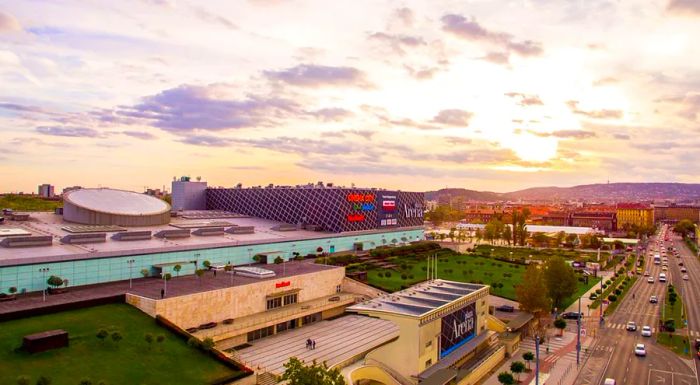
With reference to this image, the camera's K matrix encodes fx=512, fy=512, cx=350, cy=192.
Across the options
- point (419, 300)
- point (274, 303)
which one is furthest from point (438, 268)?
point (274, 303)

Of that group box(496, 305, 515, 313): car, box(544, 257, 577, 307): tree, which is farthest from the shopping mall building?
box(544, 257, 577, 307): tree

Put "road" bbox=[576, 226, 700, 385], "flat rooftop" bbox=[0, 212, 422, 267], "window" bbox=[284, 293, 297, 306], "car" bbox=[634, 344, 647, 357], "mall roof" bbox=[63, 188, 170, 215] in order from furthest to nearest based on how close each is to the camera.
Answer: "mall roof" bbox=[63, 188, 170, 215]
"car" bbox=[634, 344, 647, 357]
"window" bbox=[284, 293, 297, 306]
"road" bbox=[576, 226, 700, 385]
"flat rooftop" bbox=[0, 212, 422, 267]

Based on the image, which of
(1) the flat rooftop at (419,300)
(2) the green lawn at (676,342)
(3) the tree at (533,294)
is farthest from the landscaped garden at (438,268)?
(2) the green lawn at (676,342)

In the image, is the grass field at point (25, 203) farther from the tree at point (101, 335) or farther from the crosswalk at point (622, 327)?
the crosswalk at point (622, 327)

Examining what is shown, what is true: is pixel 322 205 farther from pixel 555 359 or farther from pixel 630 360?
pixel 630 360

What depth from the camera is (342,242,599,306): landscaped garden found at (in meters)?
81.1

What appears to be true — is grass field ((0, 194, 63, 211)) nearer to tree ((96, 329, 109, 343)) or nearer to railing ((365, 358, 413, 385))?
tree ((96, 329, 109, 343))

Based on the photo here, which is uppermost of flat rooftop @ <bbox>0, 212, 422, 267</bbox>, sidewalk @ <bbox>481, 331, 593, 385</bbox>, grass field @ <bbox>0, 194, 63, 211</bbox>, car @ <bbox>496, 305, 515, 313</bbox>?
grass field @ <bbox>0, 194, 63, 211</bbox>

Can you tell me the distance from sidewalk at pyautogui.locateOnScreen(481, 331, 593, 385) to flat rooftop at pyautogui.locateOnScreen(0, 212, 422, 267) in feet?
127

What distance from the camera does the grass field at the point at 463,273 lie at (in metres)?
80.2

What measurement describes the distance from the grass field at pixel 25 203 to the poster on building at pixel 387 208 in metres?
77.9

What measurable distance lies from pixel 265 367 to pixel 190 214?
65169 mm

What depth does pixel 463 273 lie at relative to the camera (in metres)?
92.5

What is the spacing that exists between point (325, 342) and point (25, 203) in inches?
4572
